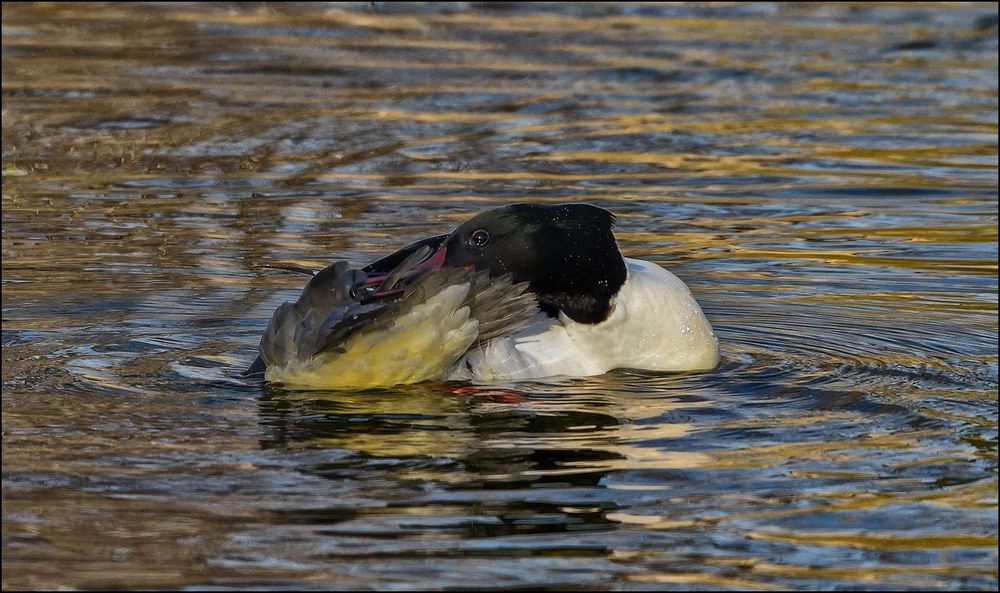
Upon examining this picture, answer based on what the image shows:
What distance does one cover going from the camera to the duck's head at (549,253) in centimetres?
754

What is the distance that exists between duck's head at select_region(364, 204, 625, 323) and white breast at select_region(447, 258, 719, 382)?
10cm

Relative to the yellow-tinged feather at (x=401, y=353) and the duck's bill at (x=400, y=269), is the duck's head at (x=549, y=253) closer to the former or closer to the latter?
the duck's bill at (x=400, y=269)

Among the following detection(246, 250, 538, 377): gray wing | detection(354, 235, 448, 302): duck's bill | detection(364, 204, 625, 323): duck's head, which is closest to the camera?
detection(246, 250, 538, 377): gray wing

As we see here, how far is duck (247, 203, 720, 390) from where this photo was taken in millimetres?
7059

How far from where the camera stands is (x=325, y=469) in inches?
246

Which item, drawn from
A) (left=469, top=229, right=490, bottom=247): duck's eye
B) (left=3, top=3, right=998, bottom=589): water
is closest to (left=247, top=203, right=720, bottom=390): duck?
(left=469, top=229, right=490, bottom=247): duck's eye

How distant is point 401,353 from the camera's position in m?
7.18

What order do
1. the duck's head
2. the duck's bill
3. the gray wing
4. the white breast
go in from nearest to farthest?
the gray wing < the duck's bill < the duck's head < the white breast

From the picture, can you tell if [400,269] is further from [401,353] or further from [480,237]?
[480,237]

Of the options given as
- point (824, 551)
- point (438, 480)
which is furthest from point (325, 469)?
point (824, 551)

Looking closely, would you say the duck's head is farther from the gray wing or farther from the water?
the water

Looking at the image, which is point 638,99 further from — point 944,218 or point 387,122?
point 944,218

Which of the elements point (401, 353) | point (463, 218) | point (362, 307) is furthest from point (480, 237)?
point (463, 218)

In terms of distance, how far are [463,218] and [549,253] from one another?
12.4ft
